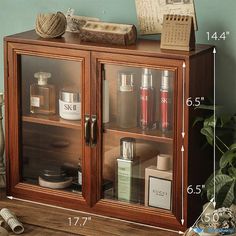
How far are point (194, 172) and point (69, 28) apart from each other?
718 millimetres

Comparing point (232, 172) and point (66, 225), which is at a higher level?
point (232, 172)

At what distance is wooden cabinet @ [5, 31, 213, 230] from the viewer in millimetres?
2547

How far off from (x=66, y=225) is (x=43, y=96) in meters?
0.47

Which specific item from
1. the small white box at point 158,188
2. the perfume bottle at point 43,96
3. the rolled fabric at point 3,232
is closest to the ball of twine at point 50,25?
the perfume bottle at point 43,96

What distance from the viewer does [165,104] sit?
8.42ft

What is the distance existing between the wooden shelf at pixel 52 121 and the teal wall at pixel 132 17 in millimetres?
387

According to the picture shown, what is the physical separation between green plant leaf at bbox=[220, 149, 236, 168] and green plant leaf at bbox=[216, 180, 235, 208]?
0.07 meters

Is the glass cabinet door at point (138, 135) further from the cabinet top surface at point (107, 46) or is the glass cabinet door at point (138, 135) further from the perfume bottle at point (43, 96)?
the perfume bottle at point (43, 96)

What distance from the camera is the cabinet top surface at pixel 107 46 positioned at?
2.50 metres

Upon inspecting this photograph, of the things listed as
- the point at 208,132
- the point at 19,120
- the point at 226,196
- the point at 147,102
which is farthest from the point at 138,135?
the point at 19,120

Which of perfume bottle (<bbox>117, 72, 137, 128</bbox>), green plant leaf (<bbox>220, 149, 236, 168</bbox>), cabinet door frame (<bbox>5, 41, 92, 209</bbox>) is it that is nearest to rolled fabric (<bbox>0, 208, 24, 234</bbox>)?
cabinet door frame (<bbox>5, 41, 92, 209</bbox>)

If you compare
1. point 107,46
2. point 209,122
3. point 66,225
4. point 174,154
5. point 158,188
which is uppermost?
point 107,46

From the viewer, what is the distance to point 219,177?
2475 millimetres

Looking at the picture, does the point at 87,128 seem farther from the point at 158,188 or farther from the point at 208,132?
the point at 208,132
